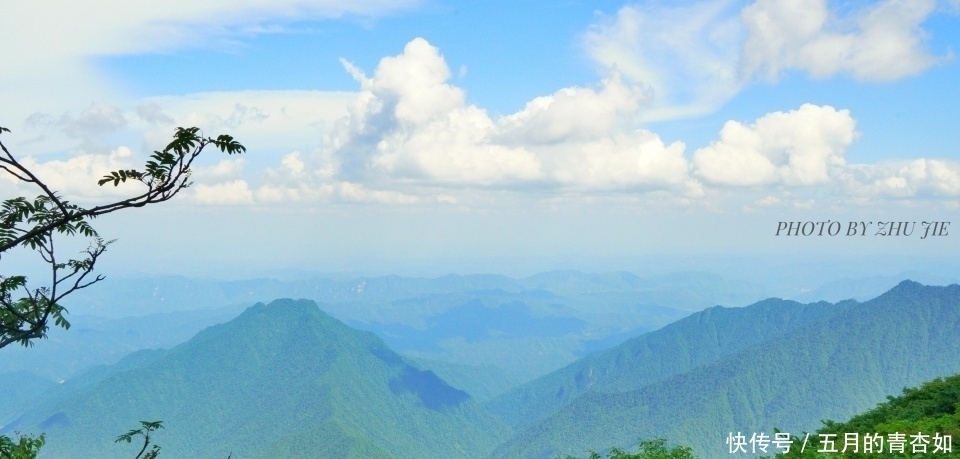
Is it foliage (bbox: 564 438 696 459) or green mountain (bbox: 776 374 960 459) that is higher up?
green mountain (bbox: 776 374 960 459)

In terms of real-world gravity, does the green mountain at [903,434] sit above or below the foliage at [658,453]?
above

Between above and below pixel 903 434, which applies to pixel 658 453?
below

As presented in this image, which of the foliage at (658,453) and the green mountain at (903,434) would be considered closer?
the green mountain at (903,434)

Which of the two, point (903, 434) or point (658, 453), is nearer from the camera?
point (903, 434)

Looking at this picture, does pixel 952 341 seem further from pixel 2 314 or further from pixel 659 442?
pixel 2 314

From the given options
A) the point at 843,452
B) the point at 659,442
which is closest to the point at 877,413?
the point at 659,442

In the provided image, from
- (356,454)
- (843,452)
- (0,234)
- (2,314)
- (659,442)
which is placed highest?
(0,234)

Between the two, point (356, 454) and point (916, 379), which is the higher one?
point (916, 379)

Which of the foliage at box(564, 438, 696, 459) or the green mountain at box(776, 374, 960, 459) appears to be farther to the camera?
the foliage at box(564, 438, 696, 459)

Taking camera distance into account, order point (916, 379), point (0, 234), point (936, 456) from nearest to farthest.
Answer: point (0, 234) < point (936, 456) < point (916, 379)

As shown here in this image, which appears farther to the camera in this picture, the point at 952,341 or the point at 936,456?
the point at 952,341

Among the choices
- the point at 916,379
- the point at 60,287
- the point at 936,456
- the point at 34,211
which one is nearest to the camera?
the point at 34,211
